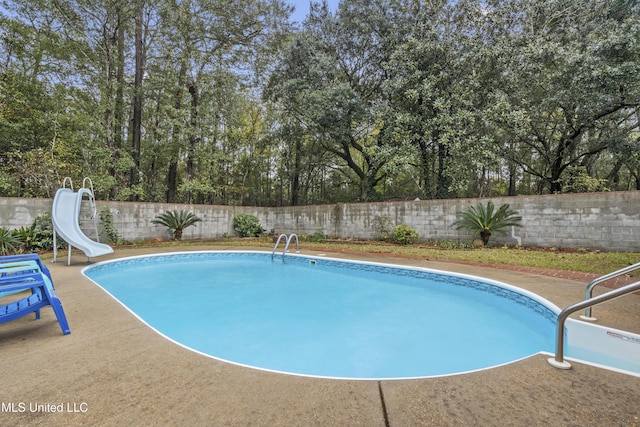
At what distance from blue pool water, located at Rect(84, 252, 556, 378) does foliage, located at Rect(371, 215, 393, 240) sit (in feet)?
13.8

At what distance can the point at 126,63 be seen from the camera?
43.5 ft

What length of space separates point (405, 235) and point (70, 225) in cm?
962

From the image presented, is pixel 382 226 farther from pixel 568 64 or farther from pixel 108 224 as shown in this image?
pixel 108 224

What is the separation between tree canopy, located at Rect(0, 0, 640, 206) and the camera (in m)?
9.57

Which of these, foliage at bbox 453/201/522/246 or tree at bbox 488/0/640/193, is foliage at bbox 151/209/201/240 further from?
tree at bbox 488/0/640/193

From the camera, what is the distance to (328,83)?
12.3 m

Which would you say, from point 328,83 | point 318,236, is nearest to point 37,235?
point 318,236

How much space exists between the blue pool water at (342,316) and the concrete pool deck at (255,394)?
2.92 feet

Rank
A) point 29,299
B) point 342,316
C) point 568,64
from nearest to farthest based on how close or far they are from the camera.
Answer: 1. point 29,299
2. point 342,316
3. point 568,64

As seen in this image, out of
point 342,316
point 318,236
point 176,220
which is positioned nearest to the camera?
point 342,316

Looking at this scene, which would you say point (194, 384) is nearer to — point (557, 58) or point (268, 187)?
point (557, 58)

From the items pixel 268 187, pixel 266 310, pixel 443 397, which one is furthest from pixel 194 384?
pixel 268 187

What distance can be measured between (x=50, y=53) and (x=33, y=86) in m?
1.46

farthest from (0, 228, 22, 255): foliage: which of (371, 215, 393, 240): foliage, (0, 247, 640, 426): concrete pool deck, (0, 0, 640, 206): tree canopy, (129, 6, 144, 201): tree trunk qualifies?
(371, 215, 393, 240): foliage
